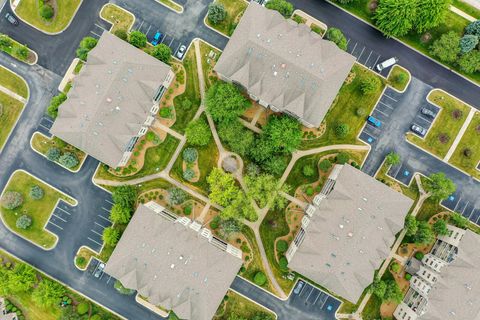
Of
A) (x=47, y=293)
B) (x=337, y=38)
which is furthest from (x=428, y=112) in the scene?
(x=47, y=293)

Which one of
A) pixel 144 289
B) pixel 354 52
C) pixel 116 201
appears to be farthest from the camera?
pixel 354 52

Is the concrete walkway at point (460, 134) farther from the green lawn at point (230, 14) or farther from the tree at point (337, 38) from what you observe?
the green lawn at point (230, 14)

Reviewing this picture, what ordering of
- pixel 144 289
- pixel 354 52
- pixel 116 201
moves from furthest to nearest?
pixel 354 52, pixel 116 201, pixel 144 289

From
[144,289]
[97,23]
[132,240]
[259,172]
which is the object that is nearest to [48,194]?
[132,240]

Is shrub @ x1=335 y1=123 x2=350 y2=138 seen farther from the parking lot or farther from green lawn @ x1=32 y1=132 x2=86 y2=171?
green lawn @ x1=32 y1=132 x2=86 y2=171

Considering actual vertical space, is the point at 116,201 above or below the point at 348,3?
below

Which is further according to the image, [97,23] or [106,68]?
[97,23]

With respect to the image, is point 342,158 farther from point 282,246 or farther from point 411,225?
point 282,246

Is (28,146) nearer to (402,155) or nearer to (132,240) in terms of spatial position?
(132,240)
